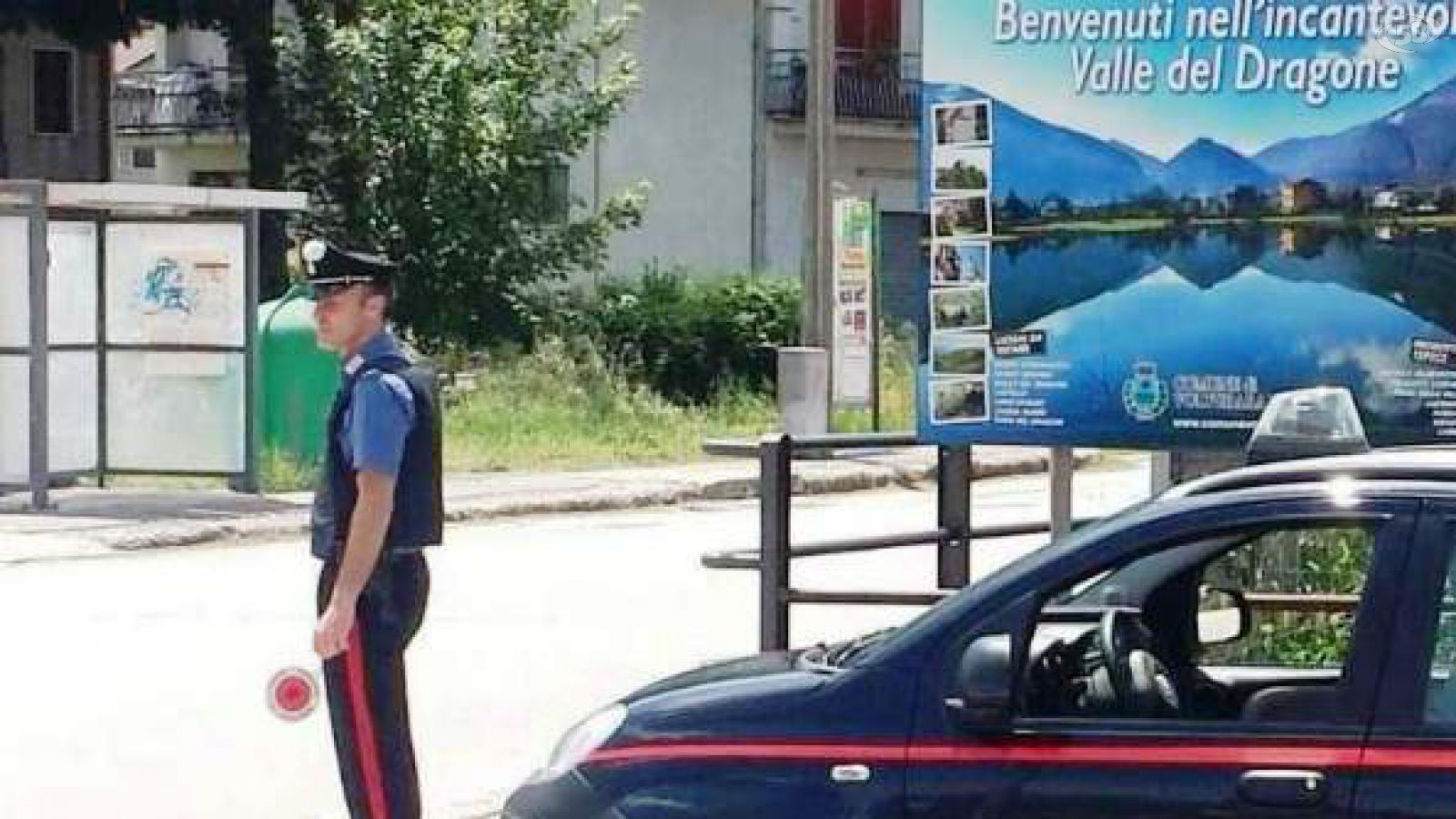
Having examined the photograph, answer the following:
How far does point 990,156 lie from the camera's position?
991 cm

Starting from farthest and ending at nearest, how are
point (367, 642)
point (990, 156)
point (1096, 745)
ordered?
point (990, 156) < point (367, 642) < point (1096, 745)

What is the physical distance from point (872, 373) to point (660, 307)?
25.6 feet

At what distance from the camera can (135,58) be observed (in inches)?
1961

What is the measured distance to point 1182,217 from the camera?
952 cm

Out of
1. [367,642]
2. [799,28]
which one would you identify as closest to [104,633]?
[367,642]

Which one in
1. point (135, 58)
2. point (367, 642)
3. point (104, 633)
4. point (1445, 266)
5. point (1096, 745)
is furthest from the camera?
point (135, 58)

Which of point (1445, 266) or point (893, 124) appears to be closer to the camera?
point (1445, 266)

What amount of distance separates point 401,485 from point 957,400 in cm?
325

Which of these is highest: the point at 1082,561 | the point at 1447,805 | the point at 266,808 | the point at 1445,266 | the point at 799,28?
the point at 799,28

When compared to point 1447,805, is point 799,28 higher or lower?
higher

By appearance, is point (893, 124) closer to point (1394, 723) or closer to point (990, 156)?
point (990, 156)

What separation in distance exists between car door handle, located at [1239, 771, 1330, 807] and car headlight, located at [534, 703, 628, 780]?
137 cm

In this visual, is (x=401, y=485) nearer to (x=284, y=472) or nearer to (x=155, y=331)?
(x=155, y=331)

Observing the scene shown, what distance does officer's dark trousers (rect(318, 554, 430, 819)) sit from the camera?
283 inches
